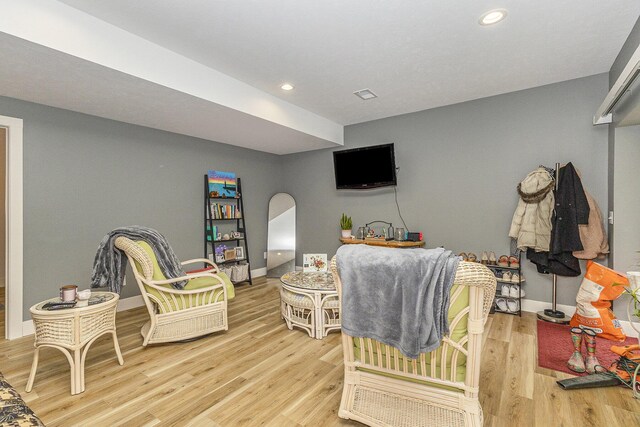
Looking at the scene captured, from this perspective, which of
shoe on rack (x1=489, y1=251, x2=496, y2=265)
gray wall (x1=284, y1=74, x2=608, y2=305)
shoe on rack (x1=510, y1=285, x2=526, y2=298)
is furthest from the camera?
shoe on rack (x1=489, y1=251, x2=496, y2=265)

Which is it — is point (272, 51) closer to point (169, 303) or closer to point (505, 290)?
point (169, 303)

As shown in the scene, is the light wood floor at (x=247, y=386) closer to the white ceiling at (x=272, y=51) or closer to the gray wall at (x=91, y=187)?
the gray wall at (x=91, y=187)

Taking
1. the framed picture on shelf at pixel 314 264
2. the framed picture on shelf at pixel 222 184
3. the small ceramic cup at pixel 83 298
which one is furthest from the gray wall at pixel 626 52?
the framed picture on shelf at pixel 222 184

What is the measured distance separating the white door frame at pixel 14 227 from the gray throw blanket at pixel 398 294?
3.26m

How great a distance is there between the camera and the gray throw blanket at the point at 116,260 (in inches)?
106

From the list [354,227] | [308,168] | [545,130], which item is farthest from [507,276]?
[308,168]

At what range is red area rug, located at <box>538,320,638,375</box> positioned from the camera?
2.36 metres

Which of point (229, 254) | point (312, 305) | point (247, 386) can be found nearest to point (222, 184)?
point (229, 254)

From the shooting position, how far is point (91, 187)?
11.4 ft

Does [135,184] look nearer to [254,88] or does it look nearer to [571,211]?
[254,88]

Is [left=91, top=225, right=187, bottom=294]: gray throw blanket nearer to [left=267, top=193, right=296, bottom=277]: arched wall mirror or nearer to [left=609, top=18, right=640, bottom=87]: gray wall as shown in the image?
[left=267, top=193, right=296, bottom=277]: arched wall mirror

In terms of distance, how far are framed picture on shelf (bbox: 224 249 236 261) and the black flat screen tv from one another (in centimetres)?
195

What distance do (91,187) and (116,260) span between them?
50.4 inches

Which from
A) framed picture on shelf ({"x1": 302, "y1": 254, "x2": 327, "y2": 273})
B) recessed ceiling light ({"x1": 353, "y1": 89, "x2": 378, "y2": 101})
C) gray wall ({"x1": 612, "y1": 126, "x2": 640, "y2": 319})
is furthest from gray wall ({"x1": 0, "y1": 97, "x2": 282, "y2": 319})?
gray wall ({"x1": 612, "y1": 126, "x2": 640, "y2": 319})
